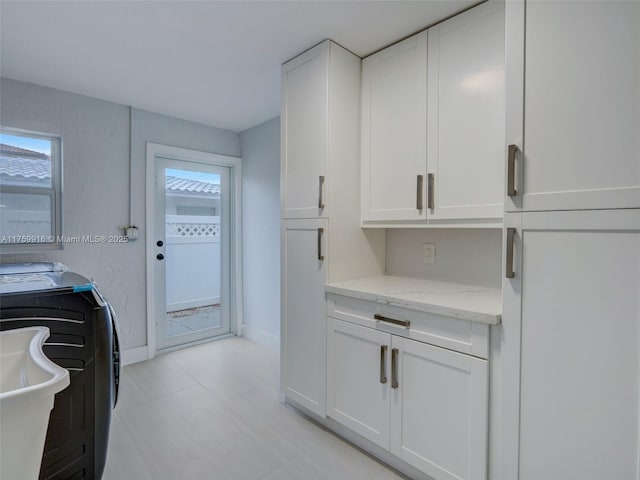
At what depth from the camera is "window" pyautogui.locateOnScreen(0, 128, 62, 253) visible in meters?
2.43

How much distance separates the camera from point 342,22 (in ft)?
5.82

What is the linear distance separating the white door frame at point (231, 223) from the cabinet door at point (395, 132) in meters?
2.00

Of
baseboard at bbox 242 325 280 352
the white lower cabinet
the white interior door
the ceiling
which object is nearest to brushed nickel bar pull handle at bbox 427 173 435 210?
the white lower cabinet

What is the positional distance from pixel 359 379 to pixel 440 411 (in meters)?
0.46

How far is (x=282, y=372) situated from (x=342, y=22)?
2239 millimetres

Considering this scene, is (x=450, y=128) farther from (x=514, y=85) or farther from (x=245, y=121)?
(x=245, y=121)

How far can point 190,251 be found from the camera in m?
3.48

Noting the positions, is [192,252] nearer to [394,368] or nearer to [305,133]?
[305,133]

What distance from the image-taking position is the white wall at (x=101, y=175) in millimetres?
2512

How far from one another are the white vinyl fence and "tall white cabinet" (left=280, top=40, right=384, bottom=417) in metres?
1.66

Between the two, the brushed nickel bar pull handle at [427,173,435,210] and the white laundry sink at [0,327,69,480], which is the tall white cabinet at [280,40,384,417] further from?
the white laundry sink at [0,327,69,480]

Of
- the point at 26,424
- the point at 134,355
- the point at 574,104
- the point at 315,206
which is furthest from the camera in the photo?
the point at 134,355

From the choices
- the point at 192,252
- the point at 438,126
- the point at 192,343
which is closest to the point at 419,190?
the point at 438,126

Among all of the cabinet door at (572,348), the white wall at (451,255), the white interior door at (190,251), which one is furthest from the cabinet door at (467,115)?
the white interior door at (190,251)
